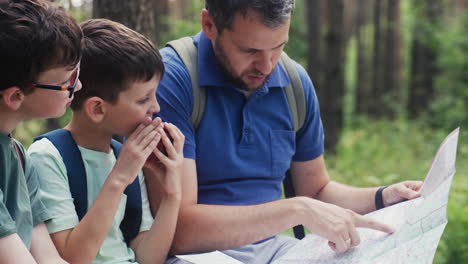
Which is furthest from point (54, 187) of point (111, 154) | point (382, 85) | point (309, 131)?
point (382, 85)

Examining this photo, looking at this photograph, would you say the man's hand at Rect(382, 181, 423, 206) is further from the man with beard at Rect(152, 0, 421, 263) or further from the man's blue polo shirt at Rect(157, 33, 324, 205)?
the man's blue polo shirt at Rect(157, 33, 324, 205)

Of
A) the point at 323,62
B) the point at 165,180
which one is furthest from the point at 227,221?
the point at 323,62

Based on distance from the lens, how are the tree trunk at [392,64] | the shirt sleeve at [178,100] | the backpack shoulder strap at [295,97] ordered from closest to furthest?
Result: the shirt sleeve at [178,100]
the backpack shoulder strap at [295,97]
the tree trunk at [392,64]

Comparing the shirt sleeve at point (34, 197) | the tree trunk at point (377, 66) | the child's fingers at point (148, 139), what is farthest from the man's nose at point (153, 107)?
the tree trunk at point (377, 66)

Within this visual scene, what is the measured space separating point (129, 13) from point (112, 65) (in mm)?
1372

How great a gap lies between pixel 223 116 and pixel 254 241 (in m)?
0.55

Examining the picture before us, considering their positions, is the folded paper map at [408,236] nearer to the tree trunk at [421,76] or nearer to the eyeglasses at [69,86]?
the eyeglasses at [69,86]

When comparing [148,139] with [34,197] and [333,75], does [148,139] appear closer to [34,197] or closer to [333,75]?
[34,197]

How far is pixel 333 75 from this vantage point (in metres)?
11.0

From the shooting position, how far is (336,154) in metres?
10.2

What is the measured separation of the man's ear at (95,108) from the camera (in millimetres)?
2217

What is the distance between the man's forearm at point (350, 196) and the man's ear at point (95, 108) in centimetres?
123

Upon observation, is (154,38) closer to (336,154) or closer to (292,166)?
(292,166)

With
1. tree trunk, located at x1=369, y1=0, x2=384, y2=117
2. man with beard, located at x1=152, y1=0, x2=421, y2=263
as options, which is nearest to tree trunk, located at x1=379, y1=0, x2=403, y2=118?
tree trunk, located at x1=369, y1=0, x2=384, y2=117
